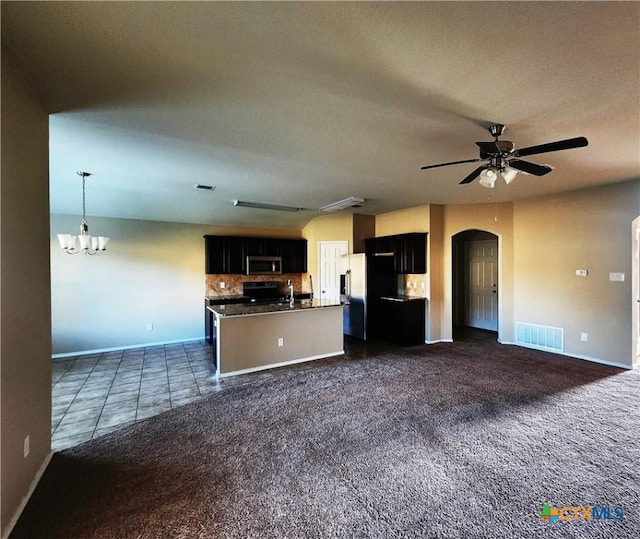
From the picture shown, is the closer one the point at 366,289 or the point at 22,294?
the point at 22,294

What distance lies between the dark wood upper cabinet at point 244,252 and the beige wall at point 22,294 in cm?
410

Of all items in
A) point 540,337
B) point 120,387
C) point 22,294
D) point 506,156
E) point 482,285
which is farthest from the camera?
point 482,285

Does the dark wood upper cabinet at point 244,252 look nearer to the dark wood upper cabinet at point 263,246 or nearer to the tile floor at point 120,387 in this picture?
the dark wood upper cabinet at point 263,246

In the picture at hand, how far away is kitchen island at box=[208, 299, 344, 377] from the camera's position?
4.17 m

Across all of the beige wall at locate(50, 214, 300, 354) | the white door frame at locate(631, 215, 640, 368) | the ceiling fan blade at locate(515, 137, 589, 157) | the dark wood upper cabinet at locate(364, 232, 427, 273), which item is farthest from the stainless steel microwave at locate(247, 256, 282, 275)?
the white door frame at locate(631, 215, 640, 368)

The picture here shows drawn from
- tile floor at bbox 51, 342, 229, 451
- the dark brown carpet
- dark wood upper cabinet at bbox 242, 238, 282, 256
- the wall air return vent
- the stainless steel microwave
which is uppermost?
dark wood upper cabinet at bbox 242, 238, 282, 256

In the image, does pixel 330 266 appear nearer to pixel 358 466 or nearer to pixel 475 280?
pixel 475 280

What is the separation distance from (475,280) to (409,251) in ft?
8.61

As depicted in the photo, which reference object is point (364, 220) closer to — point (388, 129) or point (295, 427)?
point (388, 129)

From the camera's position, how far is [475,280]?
7359 mm

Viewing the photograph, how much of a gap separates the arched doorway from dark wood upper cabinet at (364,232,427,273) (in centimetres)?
164

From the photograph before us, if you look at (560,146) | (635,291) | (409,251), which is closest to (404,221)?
(409,251)

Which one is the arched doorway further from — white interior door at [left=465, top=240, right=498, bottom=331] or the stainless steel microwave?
the stainless steel microwave

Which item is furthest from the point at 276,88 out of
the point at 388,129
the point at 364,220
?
the point at 364,220
